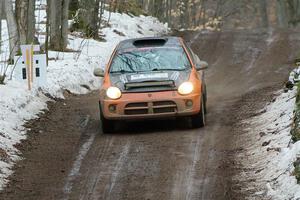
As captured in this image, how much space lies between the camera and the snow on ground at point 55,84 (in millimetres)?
10790

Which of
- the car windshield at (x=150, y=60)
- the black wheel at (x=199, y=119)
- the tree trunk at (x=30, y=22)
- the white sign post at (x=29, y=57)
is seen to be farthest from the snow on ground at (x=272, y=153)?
the tree trunk at (x=30, y=22)

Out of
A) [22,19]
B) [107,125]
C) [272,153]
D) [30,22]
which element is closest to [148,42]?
[107,125]

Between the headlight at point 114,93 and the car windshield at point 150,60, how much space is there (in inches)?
25.8

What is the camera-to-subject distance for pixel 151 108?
37.0ft

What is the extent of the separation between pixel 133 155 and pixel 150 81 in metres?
1.88

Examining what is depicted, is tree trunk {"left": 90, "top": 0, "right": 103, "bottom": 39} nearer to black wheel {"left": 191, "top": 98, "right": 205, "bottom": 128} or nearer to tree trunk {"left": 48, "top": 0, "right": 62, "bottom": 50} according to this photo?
tree trunk {"left": 48, "top": 0, "right": 62, "bottom": 50}

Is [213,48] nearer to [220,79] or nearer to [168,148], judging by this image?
[220,79]

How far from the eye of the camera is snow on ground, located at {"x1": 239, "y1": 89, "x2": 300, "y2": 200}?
764cm

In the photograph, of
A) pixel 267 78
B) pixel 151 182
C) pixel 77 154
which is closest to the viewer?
pixel 151 182

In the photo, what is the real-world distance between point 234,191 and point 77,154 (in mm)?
3156

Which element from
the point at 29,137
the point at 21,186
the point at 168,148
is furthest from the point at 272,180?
the point at 29,137

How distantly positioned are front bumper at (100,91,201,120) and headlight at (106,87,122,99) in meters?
0.08

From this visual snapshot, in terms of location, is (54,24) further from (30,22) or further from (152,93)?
(152,93)

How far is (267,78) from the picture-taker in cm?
1805
